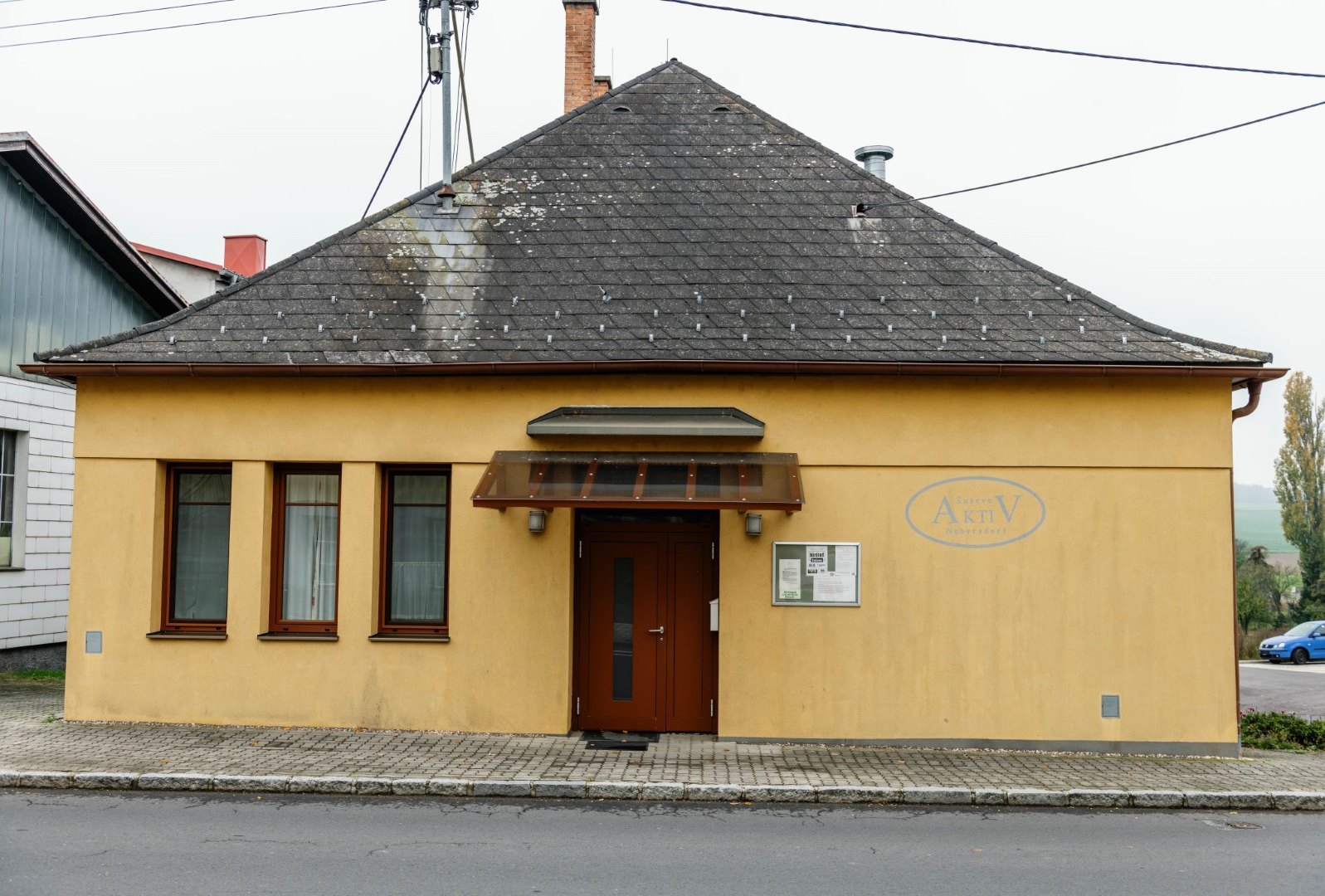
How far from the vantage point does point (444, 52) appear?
45.7 feet

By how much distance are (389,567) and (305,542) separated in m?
1.02

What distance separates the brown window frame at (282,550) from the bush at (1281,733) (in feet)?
34.1

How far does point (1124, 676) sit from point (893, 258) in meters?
5.17

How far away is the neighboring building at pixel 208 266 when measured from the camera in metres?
25.1

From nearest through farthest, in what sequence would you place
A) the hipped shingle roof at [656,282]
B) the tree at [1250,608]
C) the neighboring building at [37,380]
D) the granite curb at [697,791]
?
the granite curb at [697,791], the hipped shingle roof at [656,282], the neighboring building at [37,380], the tree at [1250,608]

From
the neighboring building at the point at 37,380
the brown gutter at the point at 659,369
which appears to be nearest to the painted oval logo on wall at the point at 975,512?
the brown gutter at the point at 659,369

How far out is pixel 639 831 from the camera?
328 inches

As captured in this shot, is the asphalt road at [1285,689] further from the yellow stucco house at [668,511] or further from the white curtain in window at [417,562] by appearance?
the white curtain in window at [417,562]

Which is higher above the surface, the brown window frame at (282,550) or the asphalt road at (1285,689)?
the brown window frame at (282,550)

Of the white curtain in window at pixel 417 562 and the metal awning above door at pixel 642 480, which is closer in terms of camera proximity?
the metal awning above door at pixel 642 480

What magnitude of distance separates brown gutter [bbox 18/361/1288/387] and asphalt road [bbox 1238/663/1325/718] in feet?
26.4

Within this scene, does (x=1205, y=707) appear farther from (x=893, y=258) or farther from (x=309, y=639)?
(x=309, y=639)

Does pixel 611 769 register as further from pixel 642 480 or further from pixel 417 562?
pixel 417 562

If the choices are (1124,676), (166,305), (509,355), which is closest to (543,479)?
(509,355)
